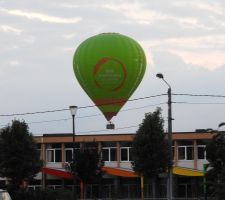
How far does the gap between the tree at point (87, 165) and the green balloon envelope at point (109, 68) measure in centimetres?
281

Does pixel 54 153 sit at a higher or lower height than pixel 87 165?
higher

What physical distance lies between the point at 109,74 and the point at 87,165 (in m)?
6.04

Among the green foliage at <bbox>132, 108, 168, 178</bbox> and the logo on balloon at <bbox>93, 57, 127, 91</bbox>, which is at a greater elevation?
the logo on balloon at <bbox>93, 57, 127, 91</bbox>

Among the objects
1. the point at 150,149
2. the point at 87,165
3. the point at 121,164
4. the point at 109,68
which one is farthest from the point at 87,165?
the point at 121,164

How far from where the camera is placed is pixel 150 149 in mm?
48188

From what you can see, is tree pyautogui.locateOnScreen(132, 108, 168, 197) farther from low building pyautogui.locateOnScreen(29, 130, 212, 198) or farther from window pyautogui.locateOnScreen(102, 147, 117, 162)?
window pyautogui.locateOnScreen(102, 147, 117, 162)

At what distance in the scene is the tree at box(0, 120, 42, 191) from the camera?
4241 centimetres

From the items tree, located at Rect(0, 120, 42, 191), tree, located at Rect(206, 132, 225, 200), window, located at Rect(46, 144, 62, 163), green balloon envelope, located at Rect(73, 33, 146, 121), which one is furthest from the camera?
window, located at Rect(46, 144, 62, 163)

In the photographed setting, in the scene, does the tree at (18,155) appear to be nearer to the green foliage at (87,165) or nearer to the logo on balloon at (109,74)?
the green foliage at (87,165)

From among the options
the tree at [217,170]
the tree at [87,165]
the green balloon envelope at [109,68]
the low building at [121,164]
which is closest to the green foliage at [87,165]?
the tree at [87,165]

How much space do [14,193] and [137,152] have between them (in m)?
14.0

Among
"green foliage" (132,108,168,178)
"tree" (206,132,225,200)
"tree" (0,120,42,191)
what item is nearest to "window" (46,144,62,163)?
"green foliage" (132,108,168,178)

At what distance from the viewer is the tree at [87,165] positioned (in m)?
42.9

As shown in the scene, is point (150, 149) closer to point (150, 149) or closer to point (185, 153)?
point (150, 149)
